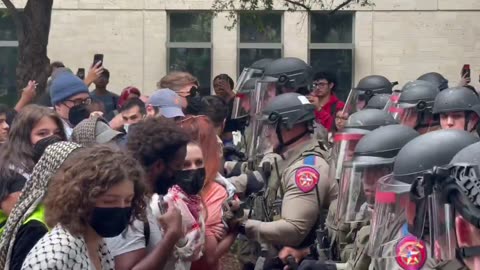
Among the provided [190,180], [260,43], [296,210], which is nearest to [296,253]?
[296,210]

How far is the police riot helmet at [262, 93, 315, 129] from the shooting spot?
7125 mm

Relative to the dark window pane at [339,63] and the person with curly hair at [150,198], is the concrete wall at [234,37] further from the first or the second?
the person with curly hair at [150,198]

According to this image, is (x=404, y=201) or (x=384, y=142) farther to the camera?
(x=384, y=142)

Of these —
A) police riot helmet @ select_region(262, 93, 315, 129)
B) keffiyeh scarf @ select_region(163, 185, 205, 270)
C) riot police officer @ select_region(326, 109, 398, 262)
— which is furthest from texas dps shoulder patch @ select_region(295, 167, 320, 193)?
keffiyeh scarf @ select_region(163, 185, 205, 270)

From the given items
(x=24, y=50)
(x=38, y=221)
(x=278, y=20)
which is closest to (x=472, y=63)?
(x=278, y=20)

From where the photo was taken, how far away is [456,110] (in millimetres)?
7852

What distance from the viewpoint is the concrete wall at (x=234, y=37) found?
23078mm

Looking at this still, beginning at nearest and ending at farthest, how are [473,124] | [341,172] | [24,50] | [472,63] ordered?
1. [341,172]
2. [473,124]
3. [24,50]
4. [472,63]

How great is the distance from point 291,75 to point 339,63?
1459cm

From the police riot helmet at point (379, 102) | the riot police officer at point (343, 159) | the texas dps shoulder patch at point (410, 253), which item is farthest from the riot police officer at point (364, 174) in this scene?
the police riot helmet at point (379, 102)

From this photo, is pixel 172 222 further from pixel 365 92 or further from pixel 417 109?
pixel 365 92

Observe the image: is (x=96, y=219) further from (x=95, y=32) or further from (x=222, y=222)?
(x=95, y=32)

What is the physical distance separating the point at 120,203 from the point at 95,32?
19199 mm

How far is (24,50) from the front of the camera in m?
14.0
